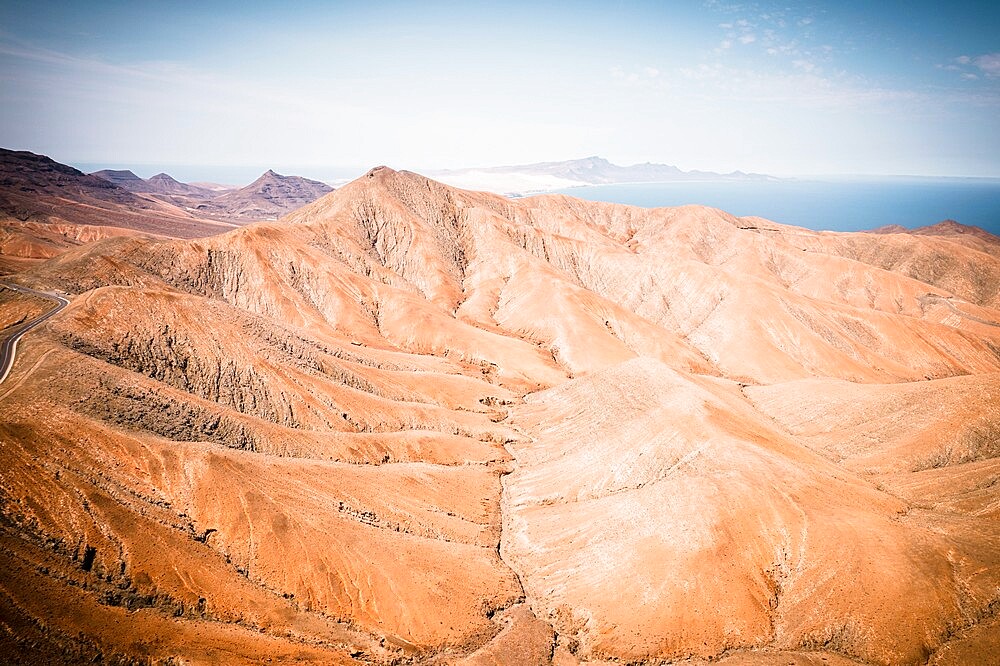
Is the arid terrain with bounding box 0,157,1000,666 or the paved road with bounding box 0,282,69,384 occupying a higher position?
the paved road with bounding box 0,282,69,384

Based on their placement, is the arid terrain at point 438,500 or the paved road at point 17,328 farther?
the paved road at point 17,328

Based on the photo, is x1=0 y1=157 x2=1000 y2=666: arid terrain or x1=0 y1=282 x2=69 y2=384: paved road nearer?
x1=0 y1=157 x2=1000 y2=666: arid terrain

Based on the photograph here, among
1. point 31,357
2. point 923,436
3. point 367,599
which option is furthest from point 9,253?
point 923,436

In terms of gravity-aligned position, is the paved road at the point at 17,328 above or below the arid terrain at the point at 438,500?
above

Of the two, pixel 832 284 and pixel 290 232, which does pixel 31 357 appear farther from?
pixel 832 284

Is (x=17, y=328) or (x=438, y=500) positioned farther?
(x=438, y=500)
